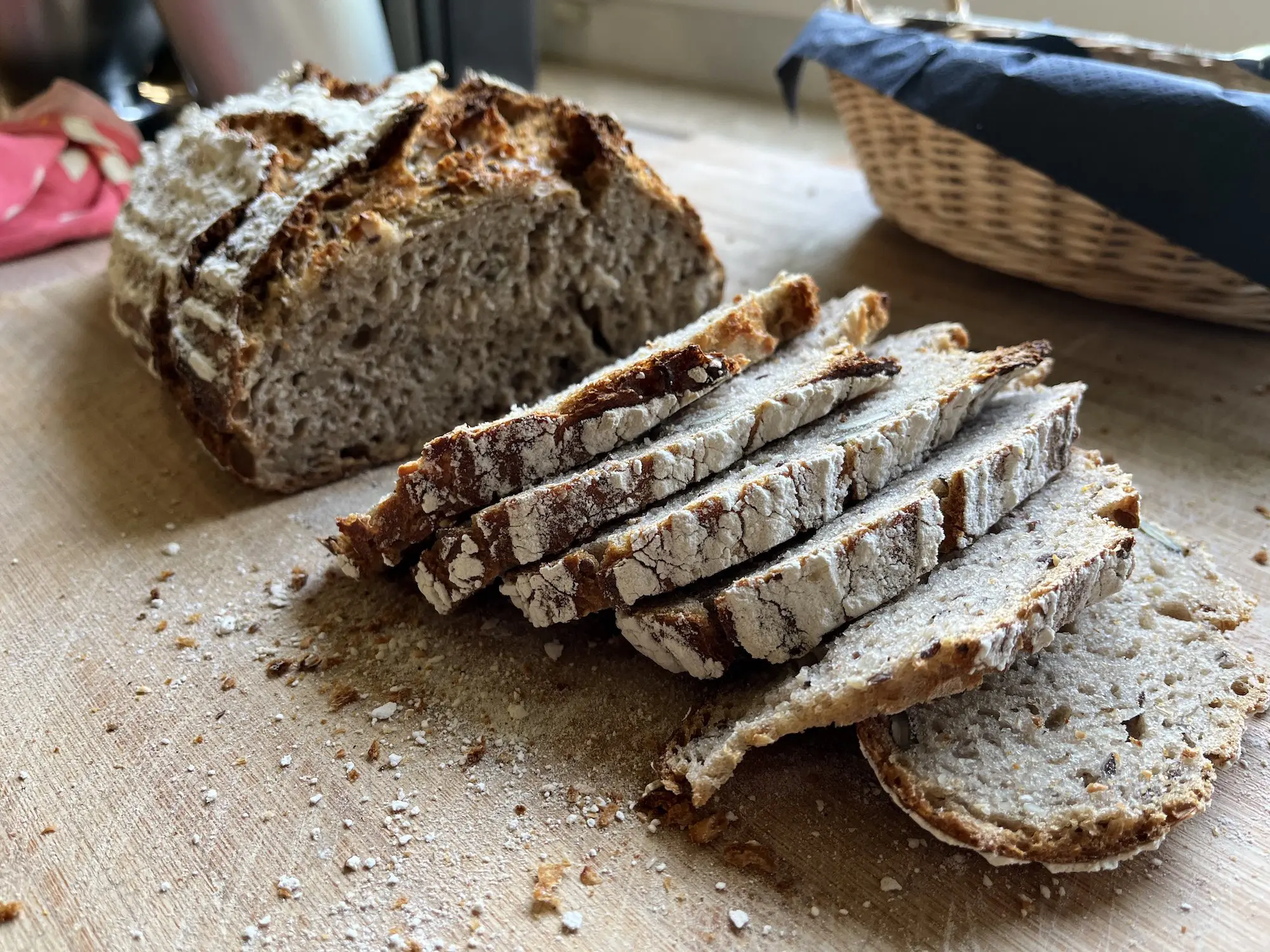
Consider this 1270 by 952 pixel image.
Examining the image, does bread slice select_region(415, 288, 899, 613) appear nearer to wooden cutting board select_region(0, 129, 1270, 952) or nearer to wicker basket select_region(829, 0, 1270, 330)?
wooden cutting board select_region(0, 129, 1270, 952)

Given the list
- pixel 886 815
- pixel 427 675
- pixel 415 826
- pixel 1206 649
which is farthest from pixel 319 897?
pixel 1206 649

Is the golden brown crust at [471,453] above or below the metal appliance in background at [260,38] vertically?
below

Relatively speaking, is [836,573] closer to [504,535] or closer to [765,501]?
[765,501]

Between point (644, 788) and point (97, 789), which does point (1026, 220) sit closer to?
point (644, 788)

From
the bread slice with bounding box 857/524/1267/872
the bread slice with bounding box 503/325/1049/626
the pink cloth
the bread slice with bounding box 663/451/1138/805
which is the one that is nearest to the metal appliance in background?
the pink cloth

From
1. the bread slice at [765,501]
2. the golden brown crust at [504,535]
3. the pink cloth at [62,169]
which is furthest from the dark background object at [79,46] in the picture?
the bread slice at [765,501]

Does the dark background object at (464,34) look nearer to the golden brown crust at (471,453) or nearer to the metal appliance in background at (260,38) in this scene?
the metal appliance in background at (260,38)
